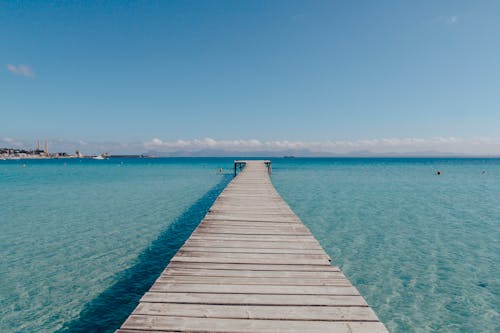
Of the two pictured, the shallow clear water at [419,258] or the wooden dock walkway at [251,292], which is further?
the shallow clear water at [419,258]

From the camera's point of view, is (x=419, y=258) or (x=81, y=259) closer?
(x=81, y=259)

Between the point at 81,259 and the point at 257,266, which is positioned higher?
the point at 257,266

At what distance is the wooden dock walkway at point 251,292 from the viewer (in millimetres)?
2584

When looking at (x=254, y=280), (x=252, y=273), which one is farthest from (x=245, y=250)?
(x=254, y=280)

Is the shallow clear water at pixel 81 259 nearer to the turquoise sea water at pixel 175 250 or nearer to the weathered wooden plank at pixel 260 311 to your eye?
the turquoise sea water at pixel 175 250

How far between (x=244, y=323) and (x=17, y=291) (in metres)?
5.84

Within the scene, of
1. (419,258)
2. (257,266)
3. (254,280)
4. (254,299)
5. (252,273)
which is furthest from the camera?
(419,258)

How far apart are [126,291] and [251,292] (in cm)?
363

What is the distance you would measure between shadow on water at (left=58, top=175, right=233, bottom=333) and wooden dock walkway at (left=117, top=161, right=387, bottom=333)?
1.65 meters

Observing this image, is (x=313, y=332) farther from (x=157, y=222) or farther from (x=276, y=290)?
(x=157, y=222)

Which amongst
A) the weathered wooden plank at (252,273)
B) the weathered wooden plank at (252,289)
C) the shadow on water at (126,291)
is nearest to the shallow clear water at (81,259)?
the shadow on water at (126,291)

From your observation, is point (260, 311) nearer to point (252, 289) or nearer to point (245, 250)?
point (252, 289)

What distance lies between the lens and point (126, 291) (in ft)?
17.9

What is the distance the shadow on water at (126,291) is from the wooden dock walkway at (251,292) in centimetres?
165
